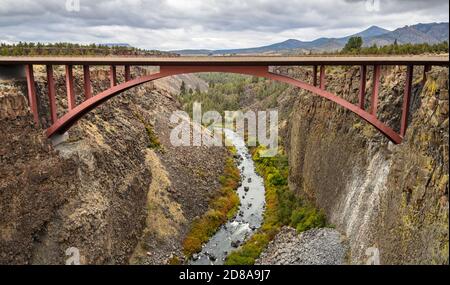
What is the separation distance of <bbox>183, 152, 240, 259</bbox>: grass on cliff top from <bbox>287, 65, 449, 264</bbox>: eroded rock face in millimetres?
6312

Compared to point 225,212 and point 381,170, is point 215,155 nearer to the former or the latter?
point 225,212

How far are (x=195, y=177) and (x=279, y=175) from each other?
1002 centimetres

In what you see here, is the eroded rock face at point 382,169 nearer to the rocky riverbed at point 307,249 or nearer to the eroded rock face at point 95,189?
the rocky riverbed at point 307,249

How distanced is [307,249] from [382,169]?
6.82 meters

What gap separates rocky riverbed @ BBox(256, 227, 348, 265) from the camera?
2164cm

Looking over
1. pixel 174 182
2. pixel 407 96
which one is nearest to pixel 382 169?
pixel 407 96

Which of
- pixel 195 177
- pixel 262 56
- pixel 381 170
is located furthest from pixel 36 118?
pixel 381 170

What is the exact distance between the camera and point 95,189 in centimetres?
2361

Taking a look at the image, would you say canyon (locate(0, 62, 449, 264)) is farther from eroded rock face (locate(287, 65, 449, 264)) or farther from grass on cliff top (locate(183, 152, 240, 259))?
grass on cliff top (locate(183, 152, 240, 259))

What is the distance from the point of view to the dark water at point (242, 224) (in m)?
27.1

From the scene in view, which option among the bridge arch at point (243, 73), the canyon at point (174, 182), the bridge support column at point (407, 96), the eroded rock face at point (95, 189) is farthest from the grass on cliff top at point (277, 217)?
the bridge support column at point (407, 96)

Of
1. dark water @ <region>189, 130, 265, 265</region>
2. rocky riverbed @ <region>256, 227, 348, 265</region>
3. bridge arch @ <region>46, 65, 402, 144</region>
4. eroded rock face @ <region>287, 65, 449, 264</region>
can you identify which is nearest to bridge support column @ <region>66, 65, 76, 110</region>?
bridge arch @ <region>46, 65, 402, 144</region>

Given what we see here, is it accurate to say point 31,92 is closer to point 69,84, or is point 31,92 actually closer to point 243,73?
point 69,84
